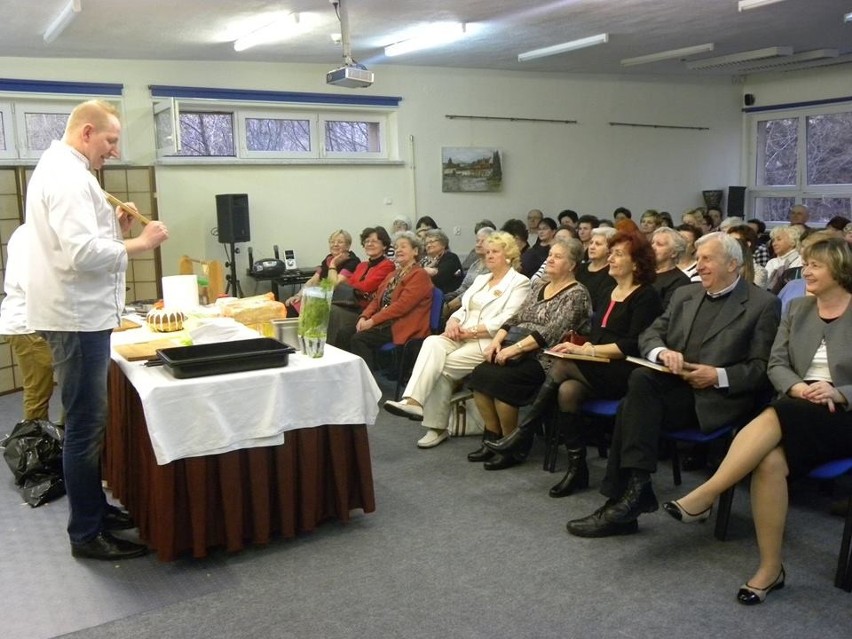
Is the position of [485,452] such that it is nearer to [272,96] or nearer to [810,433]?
[810,433]

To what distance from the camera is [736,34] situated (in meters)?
7.49

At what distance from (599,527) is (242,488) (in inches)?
53.8

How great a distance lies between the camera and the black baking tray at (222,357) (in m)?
2.80

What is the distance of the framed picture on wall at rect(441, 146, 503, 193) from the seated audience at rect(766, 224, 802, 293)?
4091 mm

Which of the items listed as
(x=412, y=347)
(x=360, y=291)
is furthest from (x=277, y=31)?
(x=412, y=347)

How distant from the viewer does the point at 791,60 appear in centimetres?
898

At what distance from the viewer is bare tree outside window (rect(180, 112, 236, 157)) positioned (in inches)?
304

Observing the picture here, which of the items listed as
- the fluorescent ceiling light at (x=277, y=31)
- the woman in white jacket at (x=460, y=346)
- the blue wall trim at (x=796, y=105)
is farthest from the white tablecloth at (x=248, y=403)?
the blue wall trim at (x=796, y=105)

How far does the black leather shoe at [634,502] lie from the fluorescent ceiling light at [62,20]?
14.5ft

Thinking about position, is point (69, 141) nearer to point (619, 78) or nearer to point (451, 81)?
point (451, 81)

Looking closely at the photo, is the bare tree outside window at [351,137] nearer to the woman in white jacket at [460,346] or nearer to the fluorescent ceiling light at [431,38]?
the fluorescent ceiling light at [431,38]

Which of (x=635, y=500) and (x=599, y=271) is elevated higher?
(x=599, y=271)

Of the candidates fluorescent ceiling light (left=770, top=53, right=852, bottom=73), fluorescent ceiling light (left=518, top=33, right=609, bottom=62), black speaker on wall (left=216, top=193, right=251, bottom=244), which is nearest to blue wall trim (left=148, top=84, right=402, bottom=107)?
black speaker on wall (left=216, top=193, right=251, bottom=244)

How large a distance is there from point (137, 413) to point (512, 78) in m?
7.35
